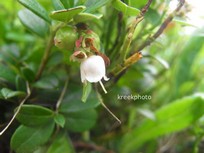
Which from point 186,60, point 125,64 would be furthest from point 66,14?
point 186,60

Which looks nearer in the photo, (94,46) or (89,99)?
(94,46)

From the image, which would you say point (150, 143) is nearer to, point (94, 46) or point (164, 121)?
point (164, 121)

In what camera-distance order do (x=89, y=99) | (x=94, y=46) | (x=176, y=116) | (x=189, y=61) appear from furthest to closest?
(x=189, y=61)
(x=176, y=116)
(x=89, y=99)
(x=94, y=46)

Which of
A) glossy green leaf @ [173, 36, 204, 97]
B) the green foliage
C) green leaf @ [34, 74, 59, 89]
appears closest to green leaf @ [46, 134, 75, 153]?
the green foliage

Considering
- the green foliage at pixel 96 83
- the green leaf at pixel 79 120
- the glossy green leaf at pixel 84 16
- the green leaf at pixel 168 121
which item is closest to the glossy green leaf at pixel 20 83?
the green foliage at pixel 96 83

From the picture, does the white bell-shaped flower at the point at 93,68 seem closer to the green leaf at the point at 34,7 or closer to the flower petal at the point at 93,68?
the flower petal at the point at 93,68

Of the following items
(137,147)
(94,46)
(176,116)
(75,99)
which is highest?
(94,46)

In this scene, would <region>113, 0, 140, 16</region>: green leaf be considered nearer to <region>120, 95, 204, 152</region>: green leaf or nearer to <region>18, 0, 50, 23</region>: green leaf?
<region>18, 0, 50, 23</region>: green leaf

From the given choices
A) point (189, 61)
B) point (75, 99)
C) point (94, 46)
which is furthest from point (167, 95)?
point (94, 46)
